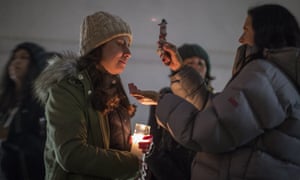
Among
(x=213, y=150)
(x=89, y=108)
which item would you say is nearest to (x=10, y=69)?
(x=89, y=108)

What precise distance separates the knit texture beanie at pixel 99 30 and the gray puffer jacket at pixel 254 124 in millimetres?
455

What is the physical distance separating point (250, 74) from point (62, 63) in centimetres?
70

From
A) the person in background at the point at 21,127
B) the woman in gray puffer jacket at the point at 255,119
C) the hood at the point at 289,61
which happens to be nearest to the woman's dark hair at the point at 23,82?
the person in background at the point at 21,127

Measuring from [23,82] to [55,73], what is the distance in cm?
107

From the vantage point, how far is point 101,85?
136 cm

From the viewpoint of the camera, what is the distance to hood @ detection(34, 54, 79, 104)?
1278 mm

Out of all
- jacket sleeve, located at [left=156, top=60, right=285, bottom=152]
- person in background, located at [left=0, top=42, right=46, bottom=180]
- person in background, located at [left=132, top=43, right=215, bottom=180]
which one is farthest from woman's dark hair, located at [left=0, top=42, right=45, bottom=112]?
jacket sleeve, located at [left=156, top=60, right=285, bottom=152]

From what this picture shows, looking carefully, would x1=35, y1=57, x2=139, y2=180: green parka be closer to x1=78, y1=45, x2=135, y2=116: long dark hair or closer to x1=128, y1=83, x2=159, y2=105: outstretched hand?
x1=78, y1=45, x2=135, y2=116: long dark hair

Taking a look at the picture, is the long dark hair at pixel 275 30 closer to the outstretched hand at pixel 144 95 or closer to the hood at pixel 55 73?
the outstretched hand at pixel 144 95

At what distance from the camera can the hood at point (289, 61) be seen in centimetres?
107

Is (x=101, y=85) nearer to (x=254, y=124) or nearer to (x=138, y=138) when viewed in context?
(x=138, y=138)

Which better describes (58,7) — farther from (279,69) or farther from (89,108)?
(279,69)

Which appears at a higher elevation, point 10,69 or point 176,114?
point 176,114

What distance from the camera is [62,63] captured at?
4.32 ft
